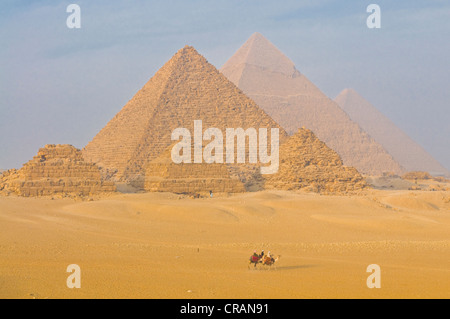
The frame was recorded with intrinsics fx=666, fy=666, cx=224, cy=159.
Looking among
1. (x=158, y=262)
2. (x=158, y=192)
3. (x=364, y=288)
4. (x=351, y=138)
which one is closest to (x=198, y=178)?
(x=158, y=192)

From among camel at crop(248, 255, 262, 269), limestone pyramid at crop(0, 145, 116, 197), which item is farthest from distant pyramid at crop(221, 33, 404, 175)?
camel at crop(248, 255, 262, 269)

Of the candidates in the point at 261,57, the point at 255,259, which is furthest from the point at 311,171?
the point at 261,57

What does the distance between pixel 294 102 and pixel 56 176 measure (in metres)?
96.2

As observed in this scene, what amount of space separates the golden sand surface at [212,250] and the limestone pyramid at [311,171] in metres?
13.4

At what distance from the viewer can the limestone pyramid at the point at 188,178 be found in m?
37.3

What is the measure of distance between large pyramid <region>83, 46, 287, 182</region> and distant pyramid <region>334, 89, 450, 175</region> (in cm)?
7101

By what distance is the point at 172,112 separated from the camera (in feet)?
251

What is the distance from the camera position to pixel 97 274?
36.0ft

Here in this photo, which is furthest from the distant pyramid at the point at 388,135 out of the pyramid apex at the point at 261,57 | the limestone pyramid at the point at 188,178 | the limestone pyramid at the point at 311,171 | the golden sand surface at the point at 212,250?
the golden sand surface at the point at 212,250

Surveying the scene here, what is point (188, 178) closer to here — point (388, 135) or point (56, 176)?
point (56, 176)

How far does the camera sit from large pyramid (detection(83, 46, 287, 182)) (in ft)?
233

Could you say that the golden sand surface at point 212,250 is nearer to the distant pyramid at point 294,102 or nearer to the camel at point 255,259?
the camel at point 255,259

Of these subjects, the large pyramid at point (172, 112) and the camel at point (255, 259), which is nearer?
the camel at point (255, 259)
